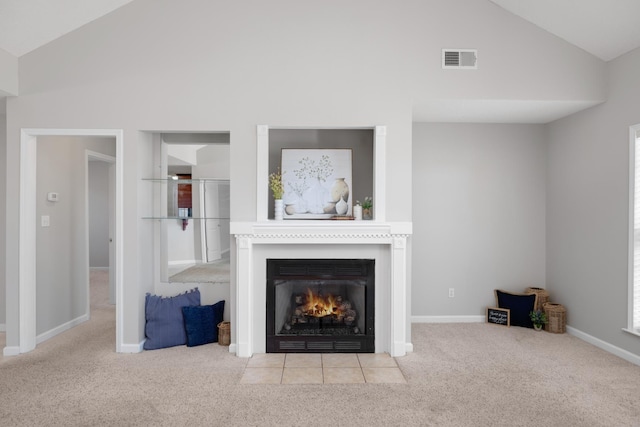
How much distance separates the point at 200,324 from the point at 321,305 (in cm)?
116

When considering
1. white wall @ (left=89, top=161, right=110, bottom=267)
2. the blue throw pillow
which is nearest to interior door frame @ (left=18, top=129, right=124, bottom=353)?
the blue throw pillow

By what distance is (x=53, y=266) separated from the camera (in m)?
4.25

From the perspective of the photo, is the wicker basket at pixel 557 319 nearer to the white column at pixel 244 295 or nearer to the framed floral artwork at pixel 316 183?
the framed floral artwork at pixel 316 183

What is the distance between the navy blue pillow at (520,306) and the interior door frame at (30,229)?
4.02 meters

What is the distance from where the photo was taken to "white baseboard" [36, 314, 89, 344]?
401cm

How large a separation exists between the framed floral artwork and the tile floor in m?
1.29

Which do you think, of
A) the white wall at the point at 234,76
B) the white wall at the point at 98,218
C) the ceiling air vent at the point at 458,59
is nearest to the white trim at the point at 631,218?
the ceiling air vent at the point at 458,59

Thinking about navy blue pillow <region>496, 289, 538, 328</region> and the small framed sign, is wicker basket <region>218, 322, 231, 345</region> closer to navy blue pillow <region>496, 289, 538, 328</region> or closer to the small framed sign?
the small framed sign

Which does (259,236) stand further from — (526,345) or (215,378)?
(526,345)

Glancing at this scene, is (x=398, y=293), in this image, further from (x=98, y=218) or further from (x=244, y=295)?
(x=98, y=218)

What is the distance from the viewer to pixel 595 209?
3934 millimetres

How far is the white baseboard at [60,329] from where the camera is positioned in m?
4.01

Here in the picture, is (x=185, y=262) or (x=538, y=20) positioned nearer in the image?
(x=538, y=20)

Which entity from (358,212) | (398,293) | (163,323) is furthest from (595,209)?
A: (163,323)
